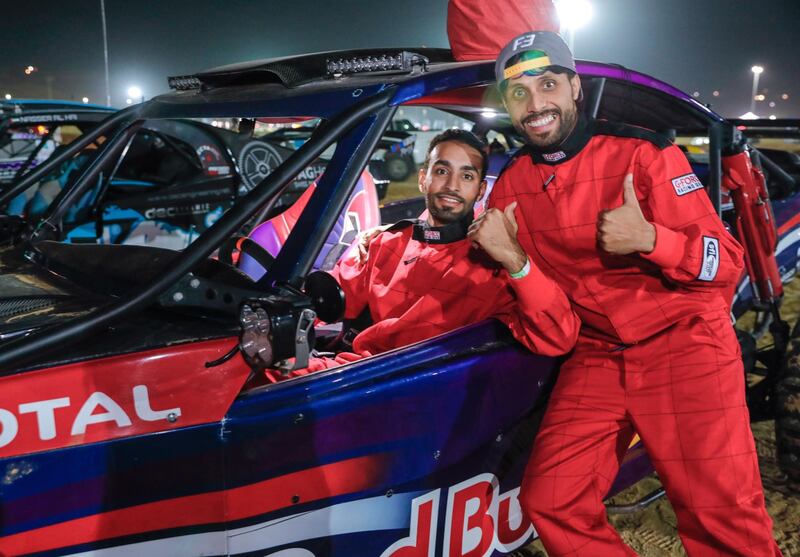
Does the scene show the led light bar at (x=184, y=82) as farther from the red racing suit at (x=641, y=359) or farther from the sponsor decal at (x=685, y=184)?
the sponsor decal at (x=685, y=184)

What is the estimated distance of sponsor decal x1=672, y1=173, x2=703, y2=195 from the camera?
2.03 metres

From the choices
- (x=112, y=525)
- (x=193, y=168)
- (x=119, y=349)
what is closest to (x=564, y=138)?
(x=119, y=349)

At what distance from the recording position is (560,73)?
7.14 ft

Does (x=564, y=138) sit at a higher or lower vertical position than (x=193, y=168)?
lower

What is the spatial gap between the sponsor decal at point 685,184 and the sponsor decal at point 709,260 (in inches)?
6.1

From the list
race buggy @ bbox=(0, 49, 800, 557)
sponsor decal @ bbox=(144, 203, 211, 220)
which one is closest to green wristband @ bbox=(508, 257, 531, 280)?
race buggy @ bbox=(0, 49, 800, 557)

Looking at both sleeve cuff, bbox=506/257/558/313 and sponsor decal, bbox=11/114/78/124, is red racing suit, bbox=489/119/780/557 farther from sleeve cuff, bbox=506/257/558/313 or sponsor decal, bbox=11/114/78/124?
sponsor decal, bbox=11/114/78/124

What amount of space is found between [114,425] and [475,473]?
986 mm

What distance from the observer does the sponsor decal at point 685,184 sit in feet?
6.67

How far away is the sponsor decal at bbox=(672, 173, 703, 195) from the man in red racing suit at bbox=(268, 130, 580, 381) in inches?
17.3

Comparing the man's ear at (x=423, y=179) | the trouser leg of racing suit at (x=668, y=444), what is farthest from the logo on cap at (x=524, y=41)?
the trouser leg of racing suit at (x=668, y=444)

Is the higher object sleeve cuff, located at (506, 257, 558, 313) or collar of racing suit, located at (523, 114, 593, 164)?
collar of racing suit, located at (523, 114, 593, 164)

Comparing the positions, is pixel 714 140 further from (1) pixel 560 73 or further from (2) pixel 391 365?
(2) pixel 391 365

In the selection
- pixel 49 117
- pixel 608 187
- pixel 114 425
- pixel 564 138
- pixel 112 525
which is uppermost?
pixel 49 117
